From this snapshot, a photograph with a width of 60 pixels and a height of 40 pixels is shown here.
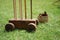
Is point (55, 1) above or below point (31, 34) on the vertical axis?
above

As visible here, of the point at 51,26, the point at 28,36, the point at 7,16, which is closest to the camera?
the point at 28,36

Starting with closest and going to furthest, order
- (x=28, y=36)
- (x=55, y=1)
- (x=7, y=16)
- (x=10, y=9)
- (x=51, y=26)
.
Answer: (x=28, y=36) < (x=51, y=26) < (x=7, y=16) < (x=10, y=9) < (x=55, y=1)

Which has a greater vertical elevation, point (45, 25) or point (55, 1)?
point (55, 1)

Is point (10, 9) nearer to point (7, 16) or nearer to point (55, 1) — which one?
point (7, 16)

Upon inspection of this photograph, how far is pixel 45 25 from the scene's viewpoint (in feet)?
15.1

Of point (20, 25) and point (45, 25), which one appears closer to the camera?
point (20, 25)

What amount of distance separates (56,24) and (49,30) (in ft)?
1.58

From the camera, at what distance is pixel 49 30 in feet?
13.9

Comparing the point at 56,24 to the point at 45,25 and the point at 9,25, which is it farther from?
the point at 9,25

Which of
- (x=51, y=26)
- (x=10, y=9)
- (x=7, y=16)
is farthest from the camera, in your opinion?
(x=10, y=9)

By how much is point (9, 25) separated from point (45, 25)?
0.85 m

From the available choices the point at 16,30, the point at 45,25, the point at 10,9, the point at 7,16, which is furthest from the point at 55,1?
the point at 16,30

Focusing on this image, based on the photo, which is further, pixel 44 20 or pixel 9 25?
pixel 44 20

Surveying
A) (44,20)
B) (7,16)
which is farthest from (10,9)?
(44,20)
